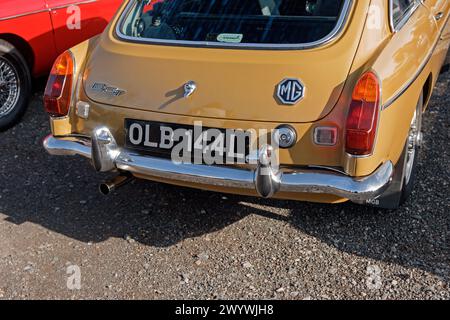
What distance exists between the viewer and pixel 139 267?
3.13 m

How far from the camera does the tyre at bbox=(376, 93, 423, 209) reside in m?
3.28

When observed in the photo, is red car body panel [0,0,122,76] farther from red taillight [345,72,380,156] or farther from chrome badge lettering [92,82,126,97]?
red taillight [345,72,380,156]

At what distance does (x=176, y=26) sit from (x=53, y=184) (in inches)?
61.0

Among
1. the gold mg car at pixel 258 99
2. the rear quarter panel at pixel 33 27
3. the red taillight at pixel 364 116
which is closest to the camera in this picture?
the red taillight at pixel 364 116

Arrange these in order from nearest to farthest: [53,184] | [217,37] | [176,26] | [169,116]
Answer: [169,116]
[217,37]
[176,26]
[53,184]

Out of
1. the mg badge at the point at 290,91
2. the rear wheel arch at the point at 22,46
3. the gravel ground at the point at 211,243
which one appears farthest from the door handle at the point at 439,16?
the rear wheel arch at the point at 22,46

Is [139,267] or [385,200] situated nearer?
[139,267]

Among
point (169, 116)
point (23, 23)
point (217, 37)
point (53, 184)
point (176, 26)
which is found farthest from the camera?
point (23, 23)

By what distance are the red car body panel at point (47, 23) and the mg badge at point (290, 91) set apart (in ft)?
10.1

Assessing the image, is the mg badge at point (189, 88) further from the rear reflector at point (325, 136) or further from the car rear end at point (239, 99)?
the rear reflector at point (325, 136)

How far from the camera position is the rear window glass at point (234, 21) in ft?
10.1

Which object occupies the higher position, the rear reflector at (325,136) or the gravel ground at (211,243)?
the rear reflector at (325,136)
